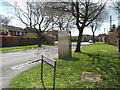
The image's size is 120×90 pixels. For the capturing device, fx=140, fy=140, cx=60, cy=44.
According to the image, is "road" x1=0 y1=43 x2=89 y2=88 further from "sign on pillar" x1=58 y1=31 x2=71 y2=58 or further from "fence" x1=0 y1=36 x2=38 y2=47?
"fence" x1=0 y1=36 x2=38 y2=47

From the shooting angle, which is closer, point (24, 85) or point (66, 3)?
point (24, 85)

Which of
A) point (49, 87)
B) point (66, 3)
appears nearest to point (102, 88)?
point (49, 87)

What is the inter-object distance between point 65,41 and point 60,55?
106cm

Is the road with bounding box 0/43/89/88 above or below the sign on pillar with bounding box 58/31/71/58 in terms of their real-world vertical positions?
below

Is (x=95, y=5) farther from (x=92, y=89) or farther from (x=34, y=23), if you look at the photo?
(x=34, y=23)

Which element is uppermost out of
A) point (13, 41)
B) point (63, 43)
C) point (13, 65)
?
point (63, 43)

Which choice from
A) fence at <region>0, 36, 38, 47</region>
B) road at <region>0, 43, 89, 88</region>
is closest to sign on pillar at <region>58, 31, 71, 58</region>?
road at <region>0, 43, 89, 88</region>

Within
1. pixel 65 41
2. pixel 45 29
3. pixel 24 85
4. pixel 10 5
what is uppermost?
pixel 10 5

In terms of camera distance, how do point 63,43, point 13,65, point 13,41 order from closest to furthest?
point 13,65 → point 63,43 → point 13,41

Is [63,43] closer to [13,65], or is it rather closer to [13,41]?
[13,65]

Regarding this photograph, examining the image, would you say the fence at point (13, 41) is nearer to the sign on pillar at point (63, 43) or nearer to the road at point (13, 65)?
the road at point (13, 65)

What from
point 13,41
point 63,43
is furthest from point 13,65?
point 13,41

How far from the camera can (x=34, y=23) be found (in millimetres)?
28031

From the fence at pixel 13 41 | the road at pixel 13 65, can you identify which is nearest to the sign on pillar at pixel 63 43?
the road at pixel 13 65
